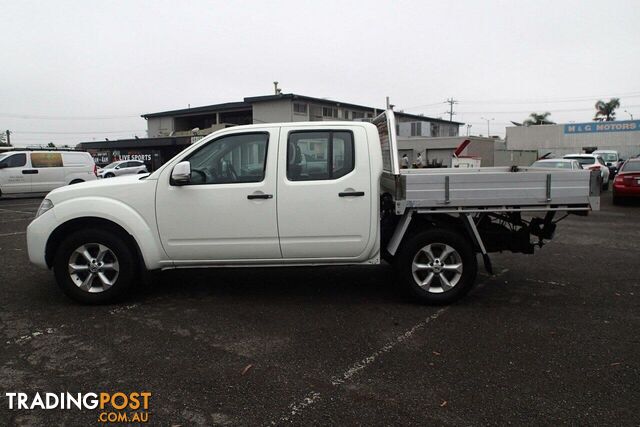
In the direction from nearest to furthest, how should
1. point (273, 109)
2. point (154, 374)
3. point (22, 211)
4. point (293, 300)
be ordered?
1. point (154, 374)
2. point (293, 300)
3. point (22, 211)
4. point (273, 109)

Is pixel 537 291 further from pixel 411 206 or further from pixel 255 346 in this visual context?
pixel 255 346

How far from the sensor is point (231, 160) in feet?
16.1

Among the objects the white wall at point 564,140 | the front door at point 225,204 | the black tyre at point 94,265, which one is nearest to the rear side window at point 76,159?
the black tyre at point 94,265

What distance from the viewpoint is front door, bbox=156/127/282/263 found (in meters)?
4.79

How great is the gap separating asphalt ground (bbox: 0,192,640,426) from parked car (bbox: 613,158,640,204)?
935 cm

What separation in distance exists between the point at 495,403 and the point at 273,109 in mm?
38798

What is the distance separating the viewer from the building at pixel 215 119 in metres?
39.9

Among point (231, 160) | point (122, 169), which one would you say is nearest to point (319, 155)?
point (231, 160)

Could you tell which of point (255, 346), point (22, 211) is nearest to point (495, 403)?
point (255, 346)

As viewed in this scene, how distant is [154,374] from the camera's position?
11.5 feet

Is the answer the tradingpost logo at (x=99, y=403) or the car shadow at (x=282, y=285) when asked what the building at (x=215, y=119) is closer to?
the car shadow at (x=282, y=285)

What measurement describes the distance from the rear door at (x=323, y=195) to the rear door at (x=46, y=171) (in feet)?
55.1

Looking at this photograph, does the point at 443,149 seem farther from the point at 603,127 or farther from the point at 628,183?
the point at 628,183

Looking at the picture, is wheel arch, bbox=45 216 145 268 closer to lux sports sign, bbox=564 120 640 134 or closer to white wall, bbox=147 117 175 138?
white wall, bbox=147 117 175 138
